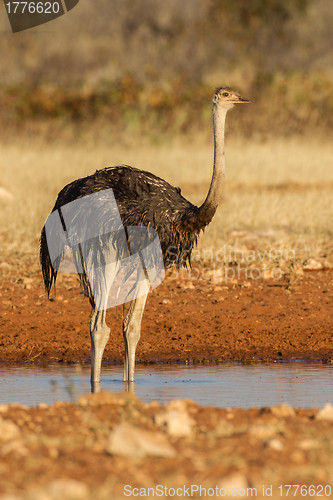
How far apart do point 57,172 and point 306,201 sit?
12.8 feet

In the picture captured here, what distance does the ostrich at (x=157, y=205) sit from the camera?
21.6ft

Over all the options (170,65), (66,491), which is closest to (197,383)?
(66,491)

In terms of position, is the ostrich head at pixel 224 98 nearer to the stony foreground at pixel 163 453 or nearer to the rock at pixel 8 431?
the stony foreground at pixel 163 453

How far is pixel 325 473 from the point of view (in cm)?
367

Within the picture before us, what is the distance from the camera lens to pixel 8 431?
4.21 m

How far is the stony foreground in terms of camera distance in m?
3.49

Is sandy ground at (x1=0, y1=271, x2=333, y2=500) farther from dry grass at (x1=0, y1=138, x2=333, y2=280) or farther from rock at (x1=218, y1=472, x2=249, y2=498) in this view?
dry grass at (x1=0, y1=138, x2=333, y2=280)

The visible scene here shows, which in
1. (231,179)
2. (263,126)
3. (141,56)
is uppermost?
(141,56)

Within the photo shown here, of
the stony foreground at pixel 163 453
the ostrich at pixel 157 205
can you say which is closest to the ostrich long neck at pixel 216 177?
the ostrich at pixel 157 205

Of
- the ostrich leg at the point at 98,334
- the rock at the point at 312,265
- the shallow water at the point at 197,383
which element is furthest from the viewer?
the rock at the point at 312,265

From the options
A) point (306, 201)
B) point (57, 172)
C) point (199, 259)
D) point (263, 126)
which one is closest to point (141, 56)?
point (263, 126)

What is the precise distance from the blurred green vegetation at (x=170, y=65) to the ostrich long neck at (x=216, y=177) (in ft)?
39.6

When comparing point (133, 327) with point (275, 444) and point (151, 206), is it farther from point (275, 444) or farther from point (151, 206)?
point (275, 444)

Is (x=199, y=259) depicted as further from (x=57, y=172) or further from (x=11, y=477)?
(x=11, y=477)
